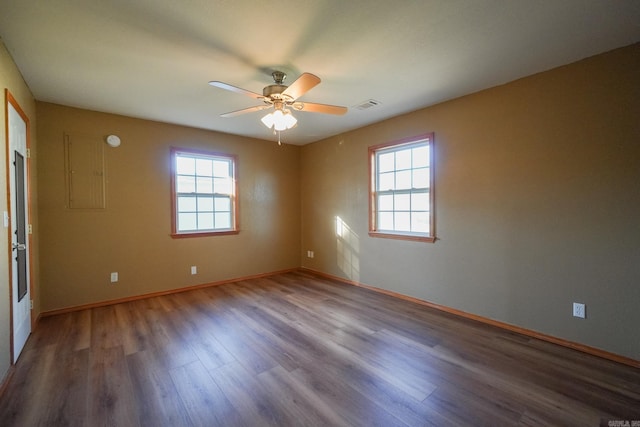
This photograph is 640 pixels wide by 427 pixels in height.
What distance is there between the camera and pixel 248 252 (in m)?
5.02

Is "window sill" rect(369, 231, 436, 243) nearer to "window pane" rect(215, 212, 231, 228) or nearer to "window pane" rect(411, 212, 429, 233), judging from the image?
"window pane" rect(411, 212, 429, 233)

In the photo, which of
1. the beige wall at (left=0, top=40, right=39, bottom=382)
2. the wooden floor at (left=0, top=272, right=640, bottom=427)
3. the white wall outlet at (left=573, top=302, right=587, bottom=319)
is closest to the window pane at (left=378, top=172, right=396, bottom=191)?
the wooden floor at (left=0, top=272, right=640, bottom=427)

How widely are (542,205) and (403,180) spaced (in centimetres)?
164

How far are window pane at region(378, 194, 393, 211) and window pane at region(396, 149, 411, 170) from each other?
1.48 ft

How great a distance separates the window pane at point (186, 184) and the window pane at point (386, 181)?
298 cm

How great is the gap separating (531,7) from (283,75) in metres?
1.90

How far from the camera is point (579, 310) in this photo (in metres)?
2.51

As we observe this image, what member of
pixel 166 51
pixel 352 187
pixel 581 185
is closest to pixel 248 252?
pixel 352 187

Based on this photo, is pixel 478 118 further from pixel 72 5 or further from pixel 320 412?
pixel 72 5

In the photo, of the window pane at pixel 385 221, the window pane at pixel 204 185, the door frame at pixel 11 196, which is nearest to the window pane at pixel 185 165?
the window pane at pixel 204 185

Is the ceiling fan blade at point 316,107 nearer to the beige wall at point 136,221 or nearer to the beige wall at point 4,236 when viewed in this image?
the beige wall at point 4,236

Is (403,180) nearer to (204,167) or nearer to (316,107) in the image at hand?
(316,107)

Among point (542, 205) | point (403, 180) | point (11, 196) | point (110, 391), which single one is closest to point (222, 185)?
point (11, 196)

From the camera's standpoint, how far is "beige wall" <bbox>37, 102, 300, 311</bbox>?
11.1ft
